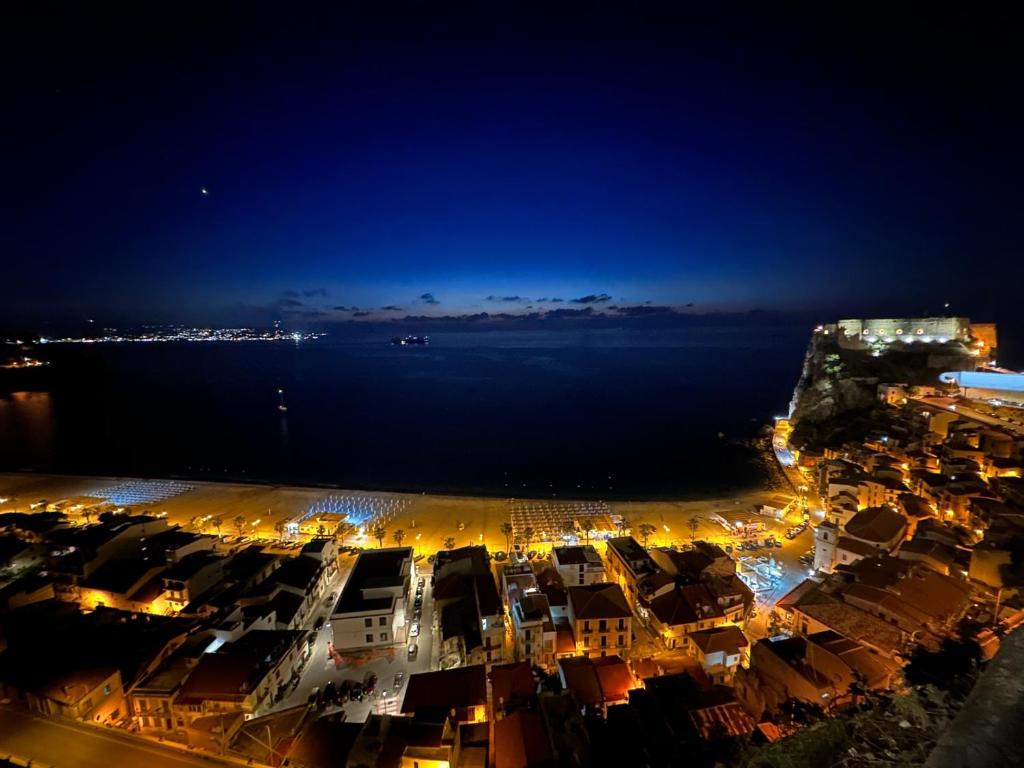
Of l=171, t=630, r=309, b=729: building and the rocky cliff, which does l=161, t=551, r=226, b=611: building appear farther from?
the rocky cliff

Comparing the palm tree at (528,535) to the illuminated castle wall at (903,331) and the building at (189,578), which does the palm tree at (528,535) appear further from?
the illuminated castle wall at (903,331)

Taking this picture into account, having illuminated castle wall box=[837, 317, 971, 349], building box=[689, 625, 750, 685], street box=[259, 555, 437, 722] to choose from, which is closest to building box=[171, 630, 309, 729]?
street box=[259, 555, 437, 722]

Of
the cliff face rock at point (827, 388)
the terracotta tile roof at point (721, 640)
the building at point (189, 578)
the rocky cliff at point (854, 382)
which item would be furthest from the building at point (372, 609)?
the cliff face rock at point (827, 388)

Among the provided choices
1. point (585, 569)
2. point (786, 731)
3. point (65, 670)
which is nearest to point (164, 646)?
point (65, 670)

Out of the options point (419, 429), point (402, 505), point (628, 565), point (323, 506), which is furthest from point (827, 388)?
point (323, 506)

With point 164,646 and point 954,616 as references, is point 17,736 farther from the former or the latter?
point 954,616

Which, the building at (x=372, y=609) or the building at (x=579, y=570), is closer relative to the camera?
the building at (x=372, y=609)

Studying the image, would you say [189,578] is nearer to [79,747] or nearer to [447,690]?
[79,747]
